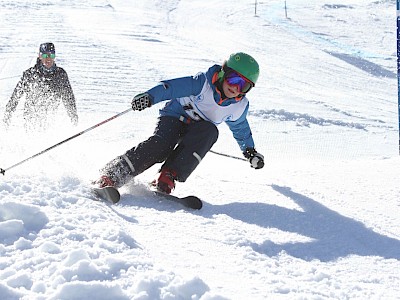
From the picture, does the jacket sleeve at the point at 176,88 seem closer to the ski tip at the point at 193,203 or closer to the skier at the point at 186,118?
the skier at the point at 186,118

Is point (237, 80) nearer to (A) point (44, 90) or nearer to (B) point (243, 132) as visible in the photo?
(B) point (243, 132)

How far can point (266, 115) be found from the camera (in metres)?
9.90

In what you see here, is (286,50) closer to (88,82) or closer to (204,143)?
(88,82)

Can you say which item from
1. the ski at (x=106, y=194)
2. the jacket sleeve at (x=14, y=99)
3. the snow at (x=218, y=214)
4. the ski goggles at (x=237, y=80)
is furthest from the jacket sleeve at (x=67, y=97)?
the ski at (x=106, y=194)

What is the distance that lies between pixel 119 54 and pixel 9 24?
4.69 meters

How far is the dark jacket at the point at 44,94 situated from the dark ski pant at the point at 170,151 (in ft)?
9.31

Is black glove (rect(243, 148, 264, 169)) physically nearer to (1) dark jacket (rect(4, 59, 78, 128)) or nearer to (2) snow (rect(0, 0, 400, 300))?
(2) snow (rect(0, 0, 400, 300))

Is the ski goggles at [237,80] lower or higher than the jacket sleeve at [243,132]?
higher

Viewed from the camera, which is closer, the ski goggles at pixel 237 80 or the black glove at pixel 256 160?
the ski goggles at pixel 237 80

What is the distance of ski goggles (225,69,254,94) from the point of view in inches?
152

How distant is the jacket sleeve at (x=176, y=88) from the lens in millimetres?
3811

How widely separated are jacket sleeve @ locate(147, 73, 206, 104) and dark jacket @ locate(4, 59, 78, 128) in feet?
9.38

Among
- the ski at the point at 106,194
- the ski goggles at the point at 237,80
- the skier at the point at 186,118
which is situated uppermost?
the ski goggles at the point at 237,80

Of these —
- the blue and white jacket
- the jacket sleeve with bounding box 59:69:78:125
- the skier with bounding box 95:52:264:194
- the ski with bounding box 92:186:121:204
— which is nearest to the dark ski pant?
the skier with bounding box 95:52:264:194
